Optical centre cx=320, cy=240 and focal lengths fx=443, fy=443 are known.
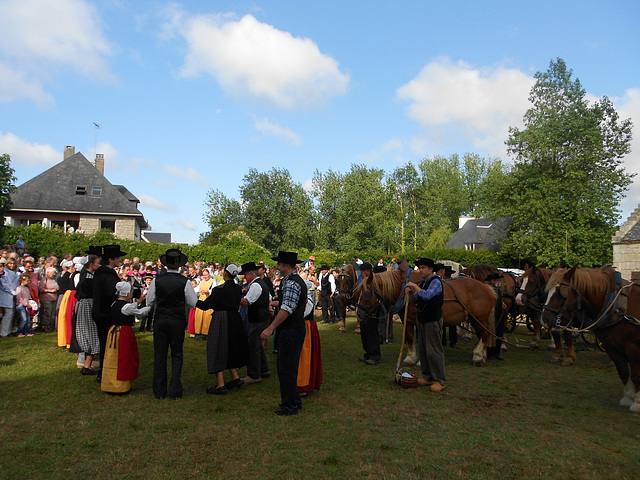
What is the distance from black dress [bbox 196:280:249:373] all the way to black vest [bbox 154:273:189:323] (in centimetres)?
42

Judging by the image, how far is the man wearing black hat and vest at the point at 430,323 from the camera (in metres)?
6.98

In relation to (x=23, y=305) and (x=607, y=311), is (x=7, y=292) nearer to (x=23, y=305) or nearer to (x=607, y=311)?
(x=23, y=305)

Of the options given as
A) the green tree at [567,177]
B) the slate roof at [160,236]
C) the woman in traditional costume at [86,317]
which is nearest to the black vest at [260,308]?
the woman in traditional costume at [86,317]

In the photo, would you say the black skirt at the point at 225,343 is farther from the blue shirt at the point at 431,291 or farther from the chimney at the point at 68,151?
the chimney at the point at 68,151

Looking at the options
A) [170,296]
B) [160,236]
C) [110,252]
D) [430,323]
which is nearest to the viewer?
[170,296]

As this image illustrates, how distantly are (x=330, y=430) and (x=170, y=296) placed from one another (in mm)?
2926

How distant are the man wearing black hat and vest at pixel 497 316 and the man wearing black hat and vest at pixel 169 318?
6.28 metres

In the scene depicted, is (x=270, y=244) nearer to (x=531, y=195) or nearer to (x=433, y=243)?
(x=433, y=243)

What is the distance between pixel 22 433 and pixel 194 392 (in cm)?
238

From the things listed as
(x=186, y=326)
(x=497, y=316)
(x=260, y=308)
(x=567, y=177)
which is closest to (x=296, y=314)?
(x=260, y=308)

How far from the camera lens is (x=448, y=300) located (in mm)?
8820

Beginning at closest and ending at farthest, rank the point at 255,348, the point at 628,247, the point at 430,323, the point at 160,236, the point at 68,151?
the point at 430,323, the point at 255,348, the point at 628,247, the point at 68,151, the point at 160,236

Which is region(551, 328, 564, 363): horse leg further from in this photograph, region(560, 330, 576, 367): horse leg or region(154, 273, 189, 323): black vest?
region(154, 273, 189, 323): black vest

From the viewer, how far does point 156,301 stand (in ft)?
21.3
